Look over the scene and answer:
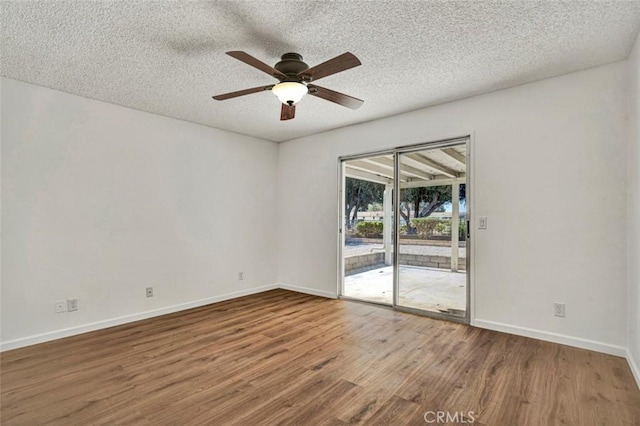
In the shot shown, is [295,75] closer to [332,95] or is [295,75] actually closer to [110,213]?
[332,95]

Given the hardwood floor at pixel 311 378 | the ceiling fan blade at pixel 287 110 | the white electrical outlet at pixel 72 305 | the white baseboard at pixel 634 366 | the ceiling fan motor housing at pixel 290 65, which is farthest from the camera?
the white electrical outlet at pixel 72 305

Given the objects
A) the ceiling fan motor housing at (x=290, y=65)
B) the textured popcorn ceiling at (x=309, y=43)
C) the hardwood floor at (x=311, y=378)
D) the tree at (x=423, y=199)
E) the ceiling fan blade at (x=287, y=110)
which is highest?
the textured popcorn ceiling at (x=309, y=43)

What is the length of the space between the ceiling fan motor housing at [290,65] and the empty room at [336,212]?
1.1 inches

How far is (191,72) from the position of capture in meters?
2.96

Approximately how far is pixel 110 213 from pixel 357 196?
10.6 feet

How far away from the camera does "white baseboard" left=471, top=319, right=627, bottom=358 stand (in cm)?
277

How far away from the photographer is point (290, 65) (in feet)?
8.22

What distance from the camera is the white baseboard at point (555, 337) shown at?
2774mm

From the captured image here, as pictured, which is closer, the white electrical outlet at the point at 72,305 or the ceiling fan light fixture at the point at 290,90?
the ceiling fan light fixture at the point at 290,90

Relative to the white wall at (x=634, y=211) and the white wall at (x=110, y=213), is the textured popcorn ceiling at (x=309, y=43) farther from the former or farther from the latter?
the white wall at (x=110, y=213)

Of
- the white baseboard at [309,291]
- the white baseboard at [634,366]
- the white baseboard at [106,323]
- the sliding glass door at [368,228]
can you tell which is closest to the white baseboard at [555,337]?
the white baseboard at [634,366]

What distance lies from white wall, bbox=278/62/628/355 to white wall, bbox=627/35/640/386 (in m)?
0.15

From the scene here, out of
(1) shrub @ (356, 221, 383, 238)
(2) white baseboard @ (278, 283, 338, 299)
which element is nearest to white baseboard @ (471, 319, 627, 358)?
(1) shrub @ (356, 221, 383, 238)

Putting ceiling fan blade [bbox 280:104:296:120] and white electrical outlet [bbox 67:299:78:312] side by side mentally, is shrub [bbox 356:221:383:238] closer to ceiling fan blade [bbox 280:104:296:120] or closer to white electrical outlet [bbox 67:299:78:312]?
Result: ceiling fan blade [bbox 280:104:296:120]
